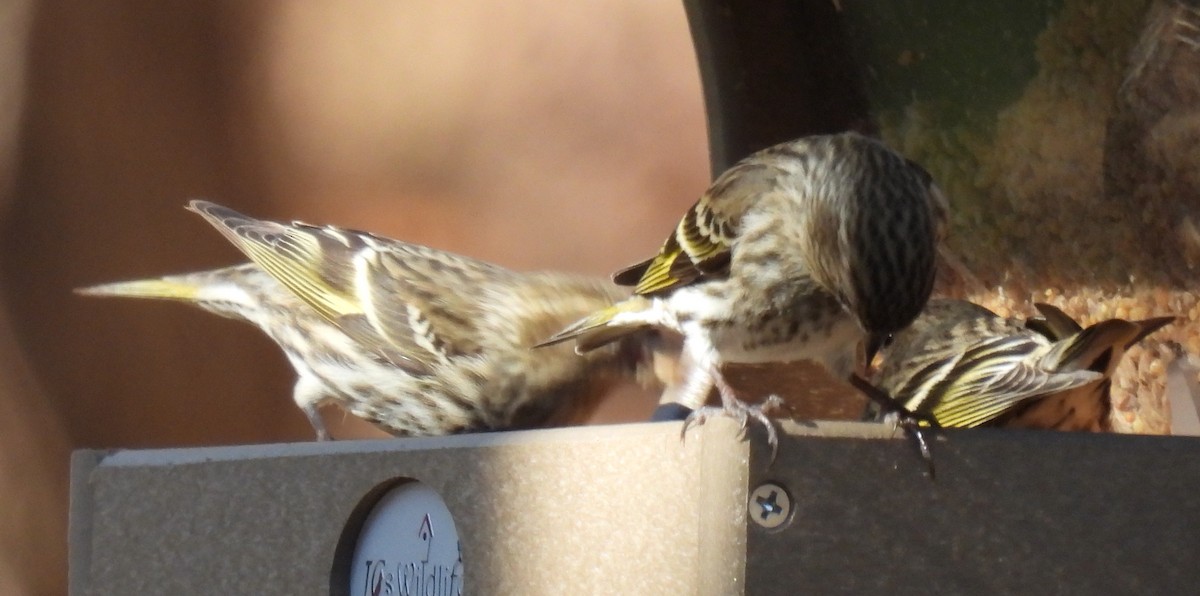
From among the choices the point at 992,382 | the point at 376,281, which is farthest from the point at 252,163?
the point at 992,382

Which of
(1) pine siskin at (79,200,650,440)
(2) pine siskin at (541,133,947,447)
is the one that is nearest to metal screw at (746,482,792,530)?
(2) pine siskin at (541,133,947,447)

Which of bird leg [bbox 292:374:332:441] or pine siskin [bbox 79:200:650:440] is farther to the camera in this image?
bird leg [bbox 292:374:332:441]

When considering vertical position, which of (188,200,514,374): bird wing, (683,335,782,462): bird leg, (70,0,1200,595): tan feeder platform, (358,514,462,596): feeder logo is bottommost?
(358,514,462,596): feeder logo

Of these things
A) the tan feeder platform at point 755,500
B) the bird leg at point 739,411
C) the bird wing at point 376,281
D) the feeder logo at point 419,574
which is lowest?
the feeder logo at point 419,574

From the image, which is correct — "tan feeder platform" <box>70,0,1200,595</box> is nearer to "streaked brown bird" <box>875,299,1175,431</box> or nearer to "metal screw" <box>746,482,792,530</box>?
"metal screw" <box>746,482,792,530</box>

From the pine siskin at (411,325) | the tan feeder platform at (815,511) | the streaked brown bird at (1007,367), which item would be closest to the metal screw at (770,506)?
the tan feeder platform at (815,511)

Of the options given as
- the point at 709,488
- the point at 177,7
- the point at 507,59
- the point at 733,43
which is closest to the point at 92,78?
the point at 177,7

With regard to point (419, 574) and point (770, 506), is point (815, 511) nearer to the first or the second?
point (770, 506)

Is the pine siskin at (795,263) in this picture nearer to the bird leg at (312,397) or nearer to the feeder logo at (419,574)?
the feeder logo at (419,574)
